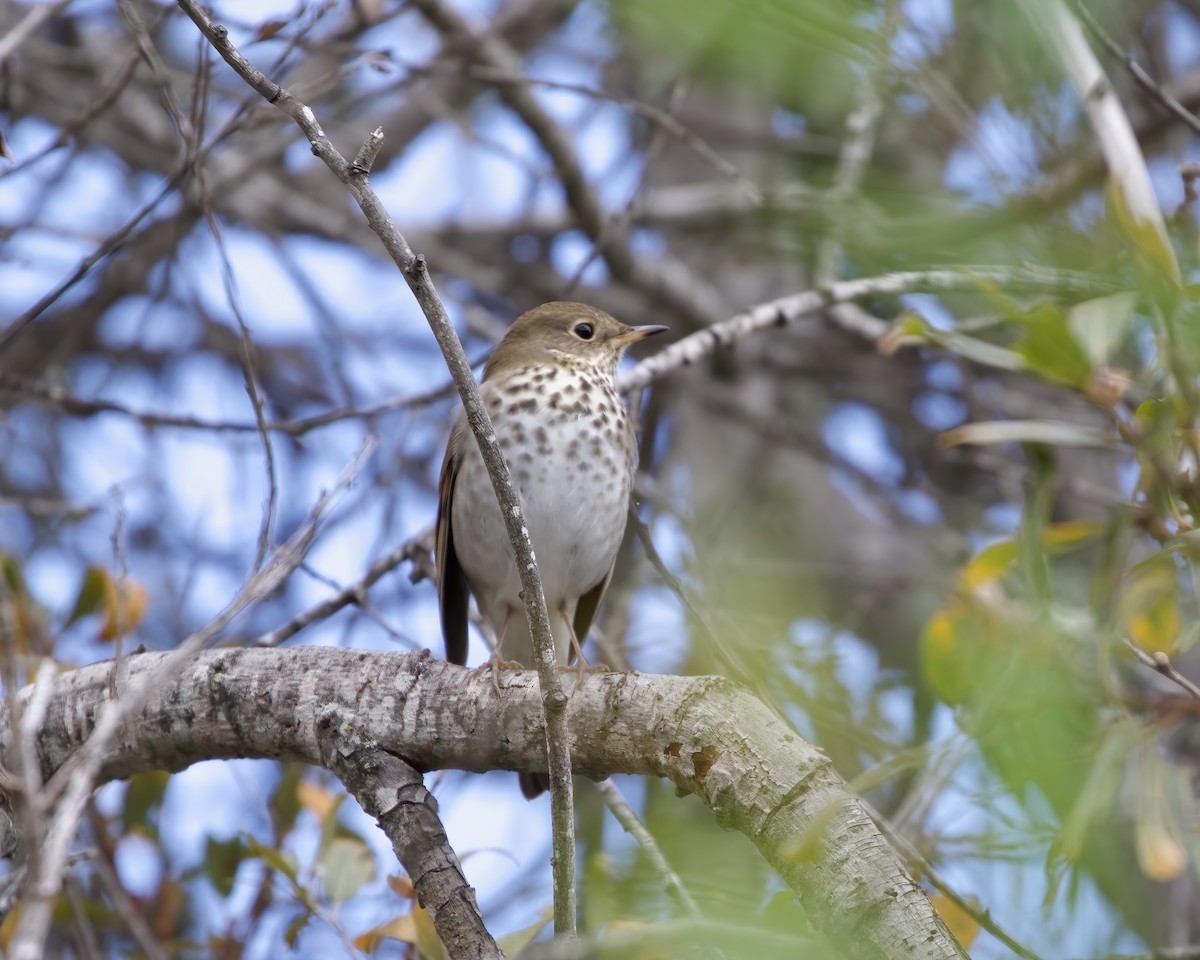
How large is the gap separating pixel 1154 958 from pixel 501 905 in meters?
2.41

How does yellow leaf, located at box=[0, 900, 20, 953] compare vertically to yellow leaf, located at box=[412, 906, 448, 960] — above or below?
above

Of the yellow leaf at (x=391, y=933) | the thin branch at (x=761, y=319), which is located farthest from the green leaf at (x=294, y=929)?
the thin branch at (x=761, y=319)

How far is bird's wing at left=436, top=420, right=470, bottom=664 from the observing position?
3965mm

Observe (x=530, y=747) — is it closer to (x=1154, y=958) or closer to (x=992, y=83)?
(x=1154, y=958)

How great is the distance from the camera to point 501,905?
159 inches

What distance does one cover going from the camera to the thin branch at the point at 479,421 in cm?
201

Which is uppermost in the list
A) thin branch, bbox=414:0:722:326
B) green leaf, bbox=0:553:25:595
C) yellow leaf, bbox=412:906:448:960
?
thin branch, bbox=414:0:722:326

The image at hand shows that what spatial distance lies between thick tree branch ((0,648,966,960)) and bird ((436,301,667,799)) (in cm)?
115

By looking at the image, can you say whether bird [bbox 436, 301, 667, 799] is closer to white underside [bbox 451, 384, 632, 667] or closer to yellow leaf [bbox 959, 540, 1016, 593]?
white underside [bbox 451, 384, 632, 667]

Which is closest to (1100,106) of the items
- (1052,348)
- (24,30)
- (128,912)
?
(1052,348)

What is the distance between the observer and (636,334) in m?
4.44

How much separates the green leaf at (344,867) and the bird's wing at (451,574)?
0.86 metres

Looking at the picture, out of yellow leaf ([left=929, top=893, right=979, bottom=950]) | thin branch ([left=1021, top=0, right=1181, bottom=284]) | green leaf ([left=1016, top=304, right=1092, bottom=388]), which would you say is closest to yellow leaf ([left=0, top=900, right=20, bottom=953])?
yellow leaf ([left=929, top=893, right=979, bottom=950])

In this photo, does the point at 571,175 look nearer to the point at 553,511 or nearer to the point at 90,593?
the point at 553,511
